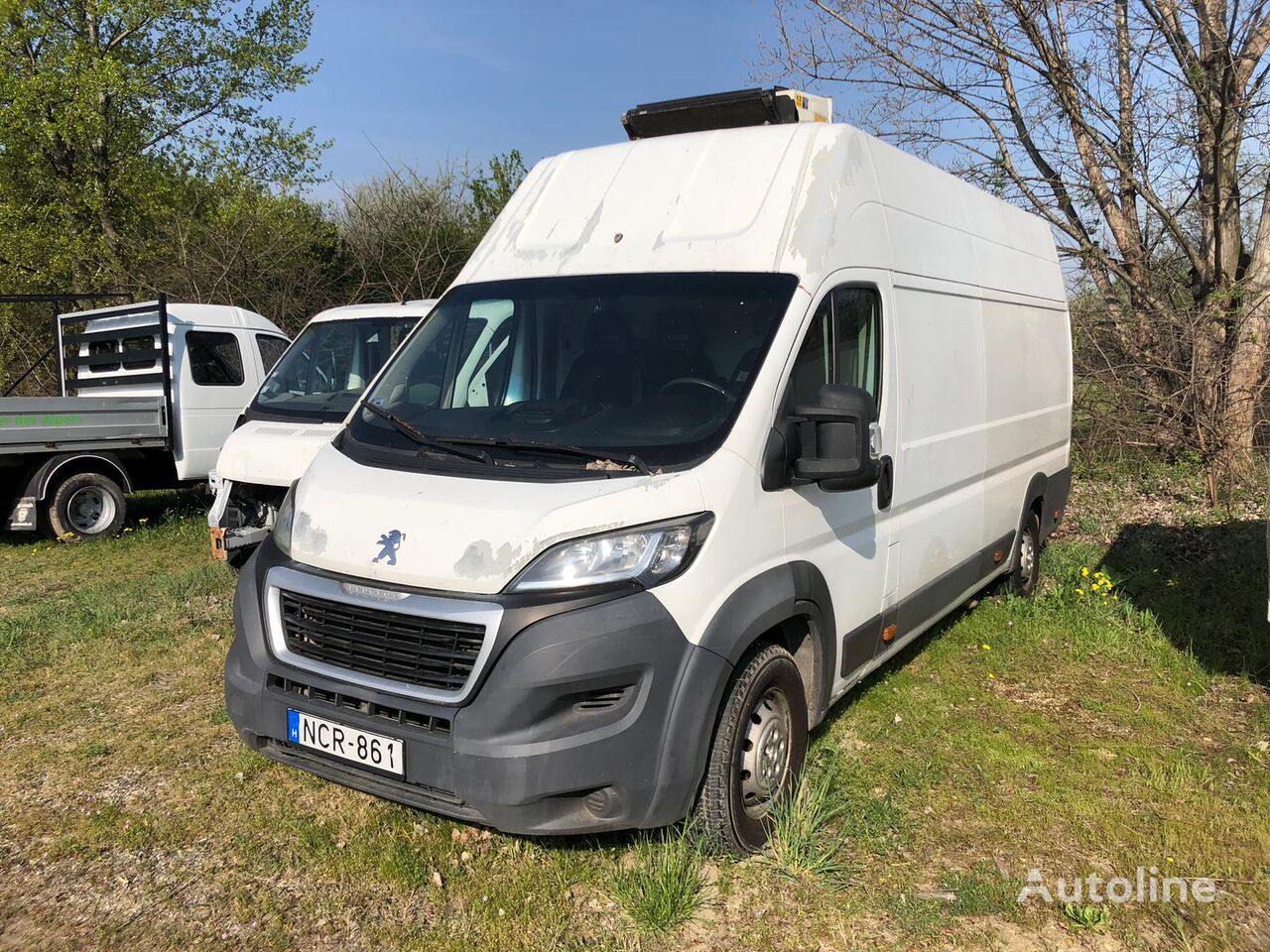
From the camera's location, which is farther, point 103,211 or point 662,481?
point 103,211

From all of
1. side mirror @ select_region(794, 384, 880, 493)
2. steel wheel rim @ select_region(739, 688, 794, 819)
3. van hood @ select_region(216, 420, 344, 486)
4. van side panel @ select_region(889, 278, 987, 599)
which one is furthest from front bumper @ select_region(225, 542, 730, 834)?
van hood @ select_region(216, 420, 344, 486)

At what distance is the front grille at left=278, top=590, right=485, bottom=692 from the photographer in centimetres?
296

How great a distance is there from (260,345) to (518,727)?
8.73m

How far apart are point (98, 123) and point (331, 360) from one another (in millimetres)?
13458

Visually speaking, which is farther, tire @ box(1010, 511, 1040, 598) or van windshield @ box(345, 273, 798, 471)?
tire @ box(1010, 511, 1040, 598)

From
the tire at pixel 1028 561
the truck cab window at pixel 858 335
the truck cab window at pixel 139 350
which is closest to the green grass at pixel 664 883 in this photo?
the truck cab window at pixel 858 335

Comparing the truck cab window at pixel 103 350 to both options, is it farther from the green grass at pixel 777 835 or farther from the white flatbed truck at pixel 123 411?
the green grass at pixel 777 835

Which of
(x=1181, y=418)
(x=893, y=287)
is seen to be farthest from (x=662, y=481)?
(x=1181, y=418)

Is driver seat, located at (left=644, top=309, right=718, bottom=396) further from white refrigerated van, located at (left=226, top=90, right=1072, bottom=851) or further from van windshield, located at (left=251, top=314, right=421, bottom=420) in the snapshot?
van windshield, located at (left=251, top=314, right=421, bottom=420)

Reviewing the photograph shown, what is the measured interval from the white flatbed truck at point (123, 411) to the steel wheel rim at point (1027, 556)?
7.75 metres

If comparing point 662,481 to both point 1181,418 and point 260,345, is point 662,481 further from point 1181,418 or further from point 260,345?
point 1181,418

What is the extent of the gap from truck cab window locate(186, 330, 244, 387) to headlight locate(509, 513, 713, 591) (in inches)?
322

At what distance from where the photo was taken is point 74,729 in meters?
4.64

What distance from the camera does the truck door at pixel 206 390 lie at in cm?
971
